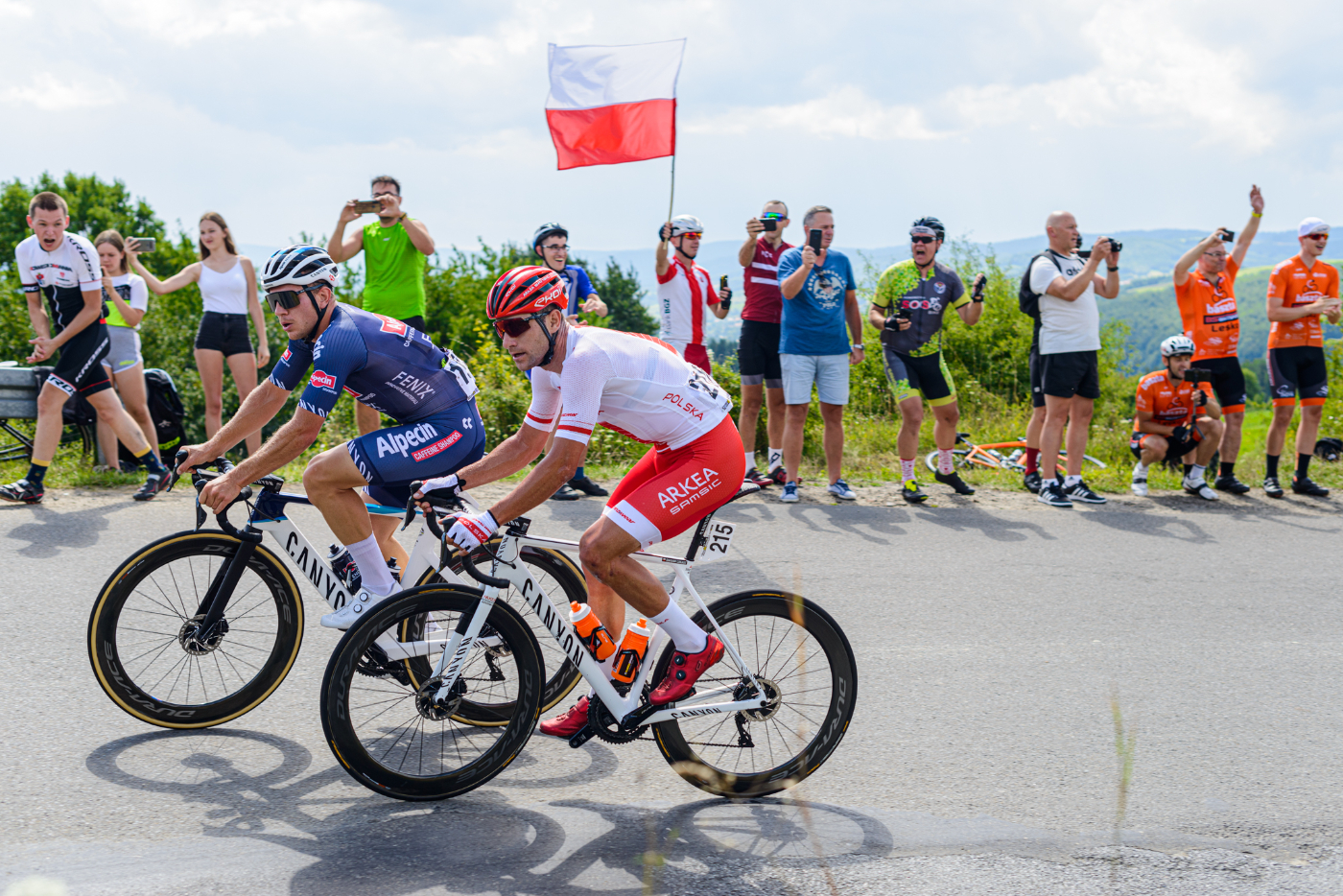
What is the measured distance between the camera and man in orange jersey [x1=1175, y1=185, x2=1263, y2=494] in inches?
378

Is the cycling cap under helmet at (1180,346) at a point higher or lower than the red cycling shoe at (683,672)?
higher

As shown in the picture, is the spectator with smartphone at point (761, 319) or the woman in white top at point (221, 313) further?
the spectator with smartphone at point (761, 319)

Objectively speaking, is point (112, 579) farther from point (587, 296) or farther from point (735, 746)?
point (587, 296)

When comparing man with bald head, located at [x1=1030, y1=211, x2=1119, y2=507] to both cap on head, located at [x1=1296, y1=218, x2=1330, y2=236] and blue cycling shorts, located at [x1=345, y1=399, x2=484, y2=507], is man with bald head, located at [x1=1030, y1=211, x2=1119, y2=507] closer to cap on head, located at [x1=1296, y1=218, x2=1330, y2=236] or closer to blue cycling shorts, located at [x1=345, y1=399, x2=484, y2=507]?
cap on head, located at [x1=1296, y1=218, x2=1330, y2=236]

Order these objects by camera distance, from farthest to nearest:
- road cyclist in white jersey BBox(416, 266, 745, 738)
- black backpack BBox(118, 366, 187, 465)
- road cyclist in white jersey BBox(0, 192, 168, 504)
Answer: black backpack BBox(118, 366, 187, 465) → road cyclist in white jersey BBox(0, 192, 168, 504) → road cyclist in white jersey BBox(416, 266, 745, 738)

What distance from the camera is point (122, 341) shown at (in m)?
8.83

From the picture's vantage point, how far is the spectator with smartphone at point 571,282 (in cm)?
825

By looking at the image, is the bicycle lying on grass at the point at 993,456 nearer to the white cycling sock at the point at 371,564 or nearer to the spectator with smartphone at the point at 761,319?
the spectator with smartphone at the point at 761,319

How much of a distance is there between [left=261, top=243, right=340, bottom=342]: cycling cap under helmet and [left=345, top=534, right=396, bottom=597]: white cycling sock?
0.87 metres

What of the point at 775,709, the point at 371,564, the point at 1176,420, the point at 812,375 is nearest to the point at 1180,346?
the point at 1176,420

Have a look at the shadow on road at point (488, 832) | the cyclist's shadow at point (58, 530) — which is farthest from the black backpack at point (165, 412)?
the shadow on road at point (488, 832)

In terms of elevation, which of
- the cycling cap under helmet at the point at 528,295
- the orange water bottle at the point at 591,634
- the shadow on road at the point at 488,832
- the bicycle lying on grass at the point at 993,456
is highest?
the cycling cap under helmet at the point at 528,295

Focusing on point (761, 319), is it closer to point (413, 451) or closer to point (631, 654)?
point (413, 451)

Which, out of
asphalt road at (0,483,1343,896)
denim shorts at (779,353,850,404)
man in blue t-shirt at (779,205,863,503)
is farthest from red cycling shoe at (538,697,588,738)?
denim shorts at (779,353,850,404)
